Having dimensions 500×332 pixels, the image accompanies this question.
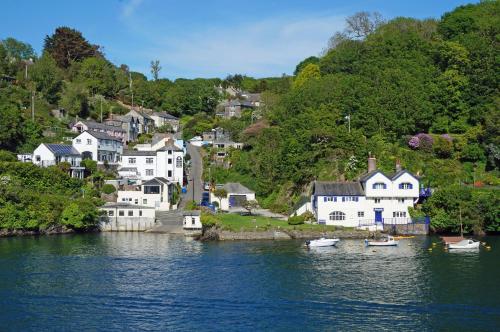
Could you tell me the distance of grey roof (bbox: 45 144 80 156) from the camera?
76562mm

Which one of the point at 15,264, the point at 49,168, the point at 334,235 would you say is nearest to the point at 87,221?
the point at 49,168

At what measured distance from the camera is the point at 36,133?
8475cm

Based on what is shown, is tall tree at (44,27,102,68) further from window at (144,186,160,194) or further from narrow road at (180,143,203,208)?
window at (144,186,160,194)

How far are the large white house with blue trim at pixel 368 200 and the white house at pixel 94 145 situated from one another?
36.2 meters

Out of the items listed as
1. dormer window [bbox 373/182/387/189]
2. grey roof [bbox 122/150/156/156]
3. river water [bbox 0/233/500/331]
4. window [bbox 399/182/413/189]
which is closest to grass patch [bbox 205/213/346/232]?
river water [bbox 0/233/500/331]

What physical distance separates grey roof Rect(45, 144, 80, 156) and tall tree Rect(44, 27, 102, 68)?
49.3 meters

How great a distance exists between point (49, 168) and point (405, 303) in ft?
171

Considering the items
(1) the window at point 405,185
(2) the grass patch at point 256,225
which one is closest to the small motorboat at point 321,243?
(2) the grass patch at point 256,225

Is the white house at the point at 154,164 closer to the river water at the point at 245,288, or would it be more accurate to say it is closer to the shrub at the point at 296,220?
the shrub at the point at 296,220

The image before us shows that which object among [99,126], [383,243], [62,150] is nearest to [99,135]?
[62,150]

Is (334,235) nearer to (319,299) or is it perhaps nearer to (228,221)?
(228,221)

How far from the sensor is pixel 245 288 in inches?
1457

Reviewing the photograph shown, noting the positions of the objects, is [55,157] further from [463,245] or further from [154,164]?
[463,245]

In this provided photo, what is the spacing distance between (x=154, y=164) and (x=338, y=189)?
3177 cm
